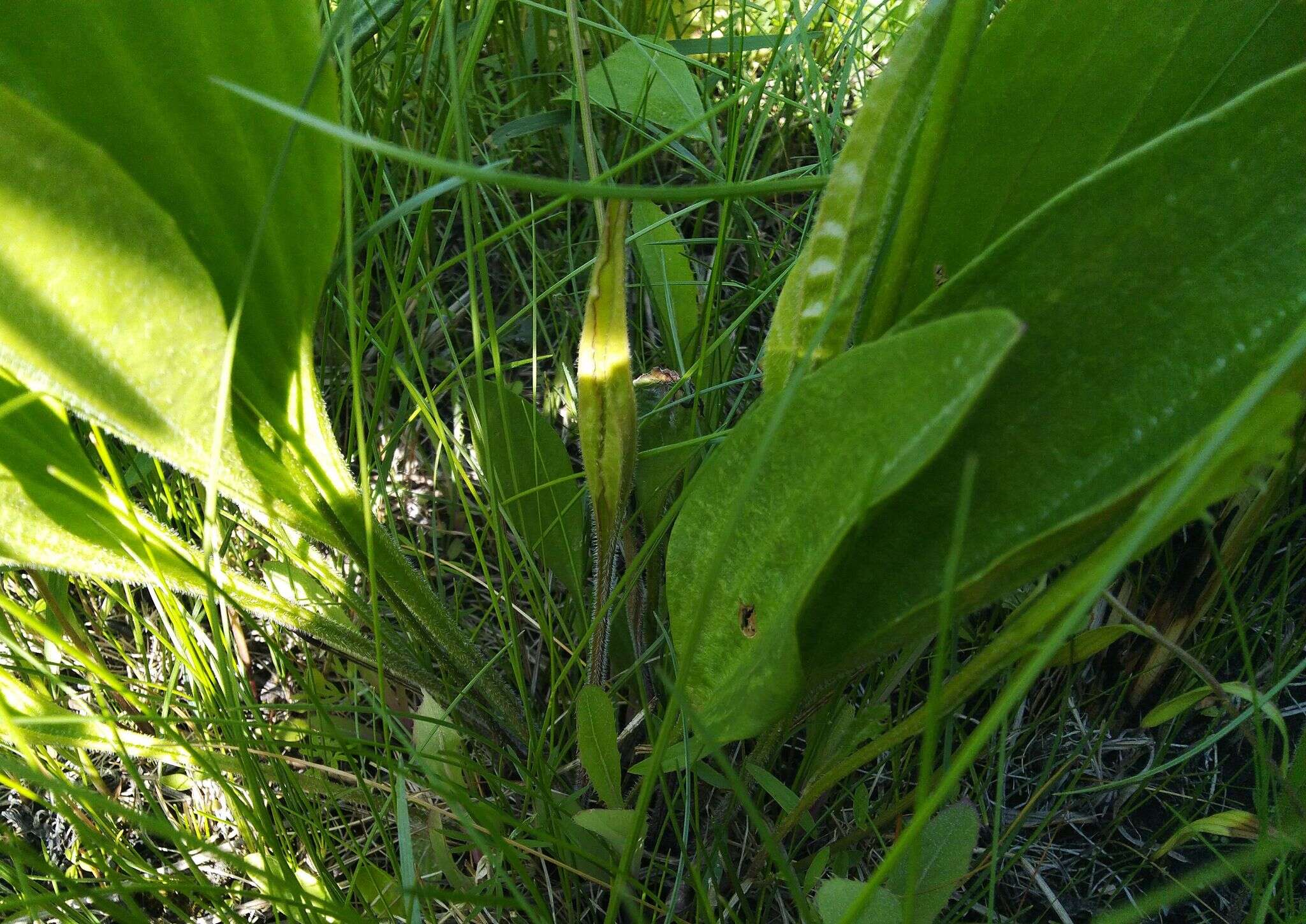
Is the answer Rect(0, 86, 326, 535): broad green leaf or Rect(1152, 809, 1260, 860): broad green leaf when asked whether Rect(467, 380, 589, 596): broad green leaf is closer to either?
Rect(0, 86, 326, 535): broad green leaf

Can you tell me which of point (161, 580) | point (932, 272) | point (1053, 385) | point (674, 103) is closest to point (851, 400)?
point (1053, 385)

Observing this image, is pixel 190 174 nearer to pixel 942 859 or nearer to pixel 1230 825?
pixel 942 859

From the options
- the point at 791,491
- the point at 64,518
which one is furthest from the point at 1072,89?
the point at 64,518

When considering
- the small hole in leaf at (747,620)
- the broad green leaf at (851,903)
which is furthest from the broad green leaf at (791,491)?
the broad green leaf at (851,903)

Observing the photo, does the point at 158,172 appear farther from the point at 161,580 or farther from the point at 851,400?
the point at 851,400

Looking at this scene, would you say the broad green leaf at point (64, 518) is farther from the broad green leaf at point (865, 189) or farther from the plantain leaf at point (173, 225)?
the broad green leaf at point (865, 189)

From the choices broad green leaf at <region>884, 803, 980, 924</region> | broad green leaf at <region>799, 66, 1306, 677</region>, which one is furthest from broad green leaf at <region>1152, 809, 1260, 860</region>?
broad green leaf at <region>799, 66, 1306, 677</region>
